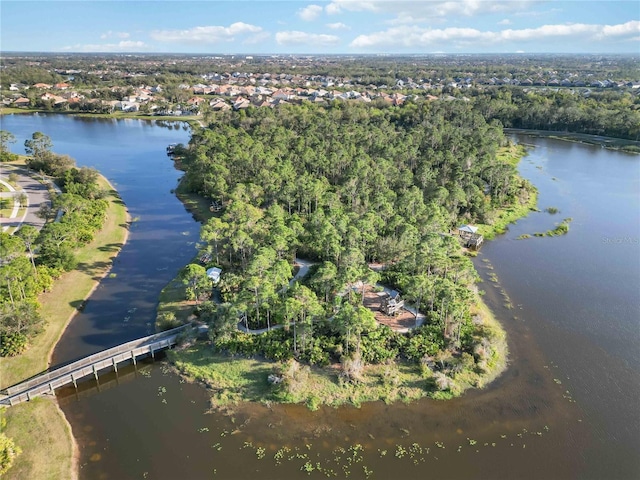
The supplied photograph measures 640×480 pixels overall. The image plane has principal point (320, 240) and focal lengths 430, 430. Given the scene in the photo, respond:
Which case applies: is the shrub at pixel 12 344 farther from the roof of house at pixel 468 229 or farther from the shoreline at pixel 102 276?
the roof of house at pixel 468 229

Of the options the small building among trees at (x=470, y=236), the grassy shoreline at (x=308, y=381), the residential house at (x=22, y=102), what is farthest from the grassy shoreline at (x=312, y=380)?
the residential house at (x=22, y=102)

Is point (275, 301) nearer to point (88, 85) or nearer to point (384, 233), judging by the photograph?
point (384, 233)

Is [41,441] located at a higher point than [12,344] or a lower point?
lower

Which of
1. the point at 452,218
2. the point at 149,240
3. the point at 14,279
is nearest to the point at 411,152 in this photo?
the point at 452,218

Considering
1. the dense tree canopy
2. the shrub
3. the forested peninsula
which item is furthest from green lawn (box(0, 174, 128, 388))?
the dense tree canopy

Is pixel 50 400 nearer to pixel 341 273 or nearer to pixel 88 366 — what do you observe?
pixel 88 366

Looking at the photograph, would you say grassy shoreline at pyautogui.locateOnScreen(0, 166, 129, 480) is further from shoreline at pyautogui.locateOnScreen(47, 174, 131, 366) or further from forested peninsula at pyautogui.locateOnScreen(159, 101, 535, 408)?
forested peninsula at pyautogui.locateOnScreen(159, 101, 535, 408)

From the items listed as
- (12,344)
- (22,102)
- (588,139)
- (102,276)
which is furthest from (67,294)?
(22,102)
